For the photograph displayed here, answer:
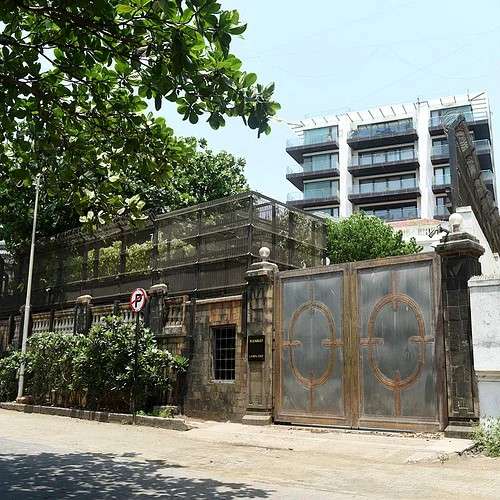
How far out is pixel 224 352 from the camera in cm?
1516

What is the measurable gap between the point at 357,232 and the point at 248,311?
1493 cm

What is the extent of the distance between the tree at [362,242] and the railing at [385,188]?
37.2 meters

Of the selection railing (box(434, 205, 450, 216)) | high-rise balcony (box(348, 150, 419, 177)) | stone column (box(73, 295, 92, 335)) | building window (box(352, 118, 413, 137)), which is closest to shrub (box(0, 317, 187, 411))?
stone column (box(73, 295, 92, 335))

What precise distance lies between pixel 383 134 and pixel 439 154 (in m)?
6.63

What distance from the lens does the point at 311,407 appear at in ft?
43.3

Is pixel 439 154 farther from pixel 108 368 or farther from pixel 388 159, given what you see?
Result: pixel 108 368

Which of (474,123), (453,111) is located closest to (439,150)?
(453,111)

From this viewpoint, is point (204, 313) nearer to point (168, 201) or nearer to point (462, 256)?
Result: point (462, 256)

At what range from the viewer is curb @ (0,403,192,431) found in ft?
44.4

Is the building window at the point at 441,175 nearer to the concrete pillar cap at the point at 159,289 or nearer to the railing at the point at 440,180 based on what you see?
the railing at the point at 440,180

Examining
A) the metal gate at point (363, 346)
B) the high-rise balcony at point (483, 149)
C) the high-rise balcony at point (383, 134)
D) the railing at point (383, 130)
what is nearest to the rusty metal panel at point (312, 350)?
the metal gate at point (363, 346)

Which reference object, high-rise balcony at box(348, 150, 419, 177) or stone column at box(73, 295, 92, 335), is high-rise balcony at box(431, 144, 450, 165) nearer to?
high-rise balcony at box(348, 150, 419, 177)

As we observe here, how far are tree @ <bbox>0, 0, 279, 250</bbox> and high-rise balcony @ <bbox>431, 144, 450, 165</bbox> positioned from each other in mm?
61101

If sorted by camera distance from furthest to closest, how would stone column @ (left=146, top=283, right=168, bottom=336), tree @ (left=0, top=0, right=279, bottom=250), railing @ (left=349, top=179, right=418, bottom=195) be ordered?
1. railing @ (left=349, top=179, right=418, bottom=195)
2. stone column @ (left=146, top=283, right=168, bottom=336)
3. tree @ (left=0, top=0, right=279, bottom=250)
